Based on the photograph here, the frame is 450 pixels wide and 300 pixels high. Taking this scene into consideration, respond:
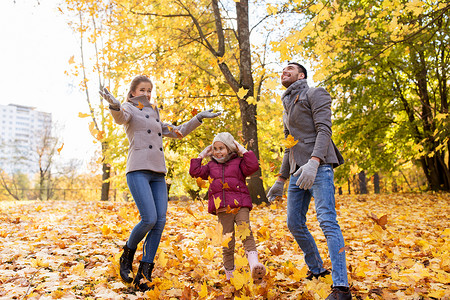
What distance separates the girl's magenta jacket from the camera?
2.88m

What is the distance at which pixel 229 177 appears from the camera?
2945 millimetres

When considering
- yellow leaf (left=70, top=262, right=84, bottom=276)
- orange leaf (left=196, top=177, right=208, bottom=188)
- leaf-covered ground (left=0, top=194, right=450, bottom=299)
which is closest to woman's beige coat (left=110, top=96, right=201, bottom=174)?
orange leaf (left=196, top=177, right=208, bottom=188)

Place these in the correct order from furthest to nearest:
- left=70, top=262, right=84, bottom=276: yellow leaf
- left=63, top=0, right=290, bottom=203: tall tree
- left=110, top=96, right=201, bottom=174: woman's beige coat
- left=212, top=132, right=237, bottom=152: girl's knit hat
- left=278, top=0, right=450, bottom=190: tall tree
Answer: left=278, top=0, right=450, bottom=190: tall tree < left=63, top=0, right=290, bottom=203: tall tree < left=70, top=262, right=84, bottom=276: yellow leaf < left=212, top=132, right=237, bottom=152: girl's knit hat < left=110, top=96, right=201, bottom=174: woman's beige coat

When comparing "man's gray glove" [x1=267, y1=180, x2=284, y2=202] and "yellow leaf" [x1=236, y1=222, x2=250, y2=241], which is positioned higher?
"man's gray glove" [x1=267, y1=180, x2=284, y2=202]

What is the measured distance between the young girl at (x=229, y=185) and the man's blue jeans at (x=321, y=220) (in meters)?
0.40

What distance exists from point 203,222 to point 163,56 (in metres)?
5.51

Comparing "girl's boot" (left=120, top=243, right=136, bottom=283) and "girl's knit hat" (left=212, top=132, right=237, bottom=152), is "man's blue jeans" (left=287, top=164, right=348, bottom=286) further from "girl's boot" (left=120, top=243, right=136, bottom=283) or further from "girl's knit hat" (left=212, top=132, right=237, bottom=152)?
"girl's boot" (left=120, top=243, right=136, bottom=283)

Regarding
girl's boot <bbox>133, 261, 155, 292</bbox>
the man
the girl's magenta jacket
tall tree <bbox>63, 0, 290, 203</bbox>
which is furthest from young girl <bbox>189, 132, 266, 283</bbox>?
tall tree <bbox>63, 0, 290, 203</bbox>

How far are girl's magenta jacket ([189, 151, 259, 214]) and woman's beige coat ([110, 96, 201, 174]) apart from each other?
0.37 metres

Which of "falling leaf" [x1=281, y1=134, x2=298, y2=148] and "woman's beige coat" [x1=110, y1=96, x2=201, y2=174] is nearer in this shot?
"falling leaf" [x1=281, y1=134, x2=298, y2=148]

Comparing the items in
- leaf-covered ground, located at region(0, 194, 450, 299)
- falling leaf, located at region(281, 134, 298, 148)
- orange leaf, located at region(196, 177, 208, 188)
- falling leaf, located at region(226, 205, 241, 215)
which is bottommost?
leaf-covered ground, located at region(0, 194, 450, 299)

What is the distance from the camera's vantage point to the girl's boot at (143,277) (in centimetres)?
278

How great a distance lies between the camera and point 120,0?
319 inches

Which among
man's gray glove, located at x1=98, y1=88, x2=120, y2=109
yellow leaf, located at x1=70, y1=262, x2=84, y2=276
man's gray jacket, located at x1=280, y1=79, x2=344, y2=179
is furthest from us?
yellow leaf, located at x1=70, y1=262, x2=84, y2=276
